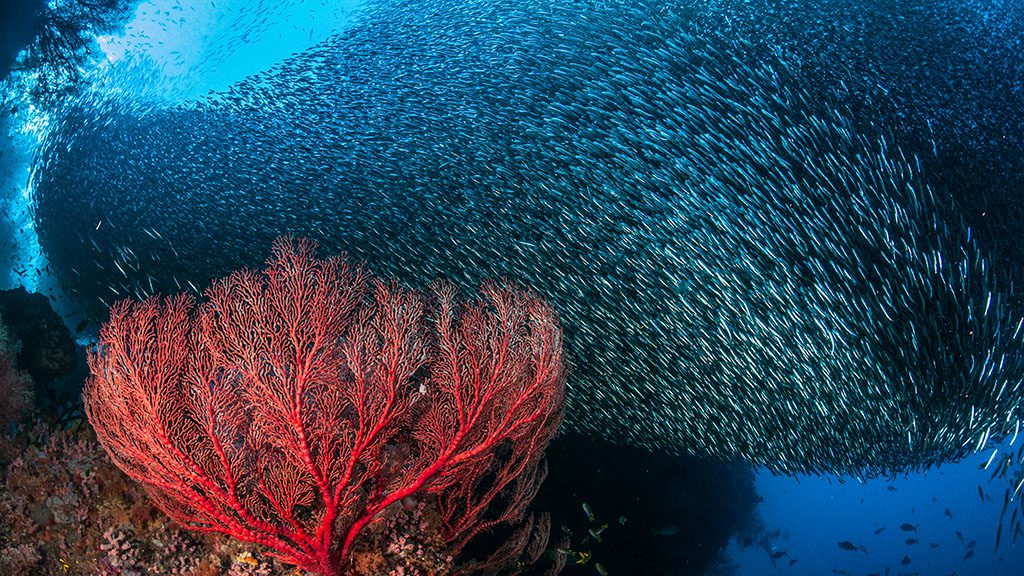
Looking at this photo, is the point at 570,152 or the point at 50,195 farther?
the point at 50,195

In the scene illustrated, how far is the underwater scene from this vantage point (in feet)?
11.1

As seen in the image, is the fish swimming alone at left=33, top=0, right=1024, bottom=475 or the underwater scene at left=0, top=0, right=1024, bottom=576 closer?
the underwater scene at left=0, top=0, right=1024, bottom=576

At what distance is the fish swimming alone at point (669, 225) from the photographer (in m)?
6.98

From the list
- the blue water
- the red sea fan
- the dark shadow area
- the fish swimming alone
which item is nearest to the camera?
the red sea fan

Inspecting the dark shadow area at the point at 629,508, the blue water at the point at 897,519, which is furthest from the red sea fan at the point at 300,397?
the blue water at the point at 897,519

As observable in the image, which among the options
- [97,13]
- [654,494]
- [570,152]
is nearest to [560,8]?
[570,152]

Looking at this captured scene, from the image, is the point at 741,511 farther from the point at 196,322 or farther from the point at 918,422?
the point at 196,322

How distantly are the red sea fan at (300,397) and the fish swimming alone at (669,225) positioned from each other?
177 inches

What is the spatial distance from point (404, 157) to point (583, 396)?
6.00 metres

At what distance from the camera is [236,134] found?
12.1 meters

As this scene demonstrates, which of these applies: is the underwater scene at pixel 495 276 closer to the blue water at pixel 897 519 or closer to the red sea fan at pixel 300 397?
the red sea fan at pixel 300 397

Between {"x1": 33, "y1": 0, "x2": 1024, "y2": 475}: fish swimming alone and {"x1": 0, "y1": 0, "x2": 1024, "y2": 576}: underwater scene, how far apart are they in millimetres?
50

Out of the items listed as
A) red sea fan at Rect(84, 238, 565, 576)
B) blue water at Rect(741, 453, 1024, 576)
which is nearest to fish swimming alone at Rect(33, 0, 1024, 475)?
red sea fan at Rect(84, 238, 565, 576)

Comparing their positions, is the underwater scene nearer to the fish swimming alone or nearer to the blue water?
the fish swimming alone
